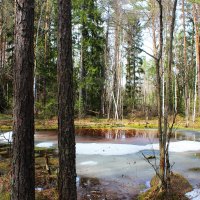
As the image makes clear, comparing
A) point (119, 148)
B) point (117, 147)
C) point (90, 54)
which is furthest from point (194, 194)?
point (90, 54)

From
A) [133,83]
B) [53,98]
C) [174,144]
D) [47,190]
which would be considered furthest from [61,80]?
[133,83]

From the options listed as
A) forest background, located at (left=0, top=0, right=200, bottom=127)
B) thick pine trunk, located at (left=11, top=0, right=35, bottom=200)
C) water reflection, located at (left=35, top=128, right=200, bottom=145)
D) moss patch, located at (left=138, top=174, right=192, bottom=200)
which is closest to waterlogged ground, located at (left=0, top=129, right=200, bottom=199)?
moss patch, located at (left=138, top=174, right=192, bottom=200)

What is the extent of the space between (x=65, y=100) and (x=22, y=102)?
2.30ft

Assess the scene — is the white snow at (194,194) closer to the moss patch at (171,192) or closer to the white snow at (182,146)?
the moss patch at (171,192)

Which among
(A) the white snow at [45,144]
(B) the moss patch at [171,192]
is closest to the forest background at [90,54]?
(A) the white snow at [45,144]

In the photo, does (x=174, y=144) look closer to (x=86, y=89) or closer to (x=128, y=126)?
(x=128, y=126)

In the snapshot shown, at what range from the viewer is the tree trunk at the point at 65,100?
5.14m

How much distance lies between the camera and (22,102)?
5.02 metres

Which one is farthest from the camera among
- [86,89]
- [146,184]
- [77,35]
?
[77,35]

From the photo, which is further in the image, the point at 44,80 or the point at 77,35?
the point at 77,35

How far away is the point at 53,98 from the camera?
81.9ft

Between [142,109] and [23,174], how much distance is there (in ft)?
103

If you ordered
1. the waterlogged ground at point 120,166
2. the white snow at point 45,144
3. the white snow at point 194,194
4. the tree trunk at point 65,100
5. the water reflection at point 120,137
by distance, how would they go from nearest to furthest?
the tree trunk at point 65,100 → the white snow at point 194,194 → the waterlogged ground at point 120,166 → the white snow at point 45,144 → the water reflection at point 120,137

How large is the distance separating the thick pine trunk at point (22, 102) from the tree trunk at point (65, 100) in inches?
19.5
